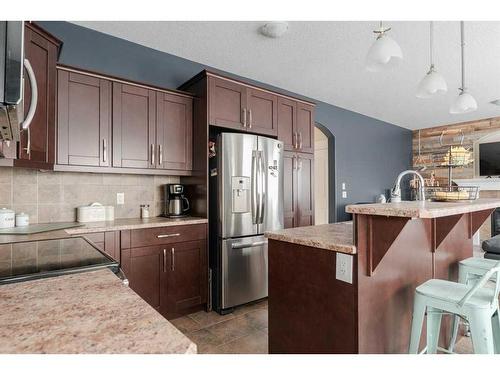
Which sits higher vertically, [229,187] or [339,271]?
[229,187]

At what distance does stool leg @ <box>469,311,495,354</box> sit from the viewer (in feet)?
4.51

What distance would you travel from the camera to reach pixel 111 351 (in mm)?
513

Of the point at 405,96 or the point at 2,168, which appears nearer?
the point at 2,168

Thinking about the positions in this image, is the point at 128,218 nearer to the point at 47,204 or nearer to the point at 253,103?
the point at 47,204

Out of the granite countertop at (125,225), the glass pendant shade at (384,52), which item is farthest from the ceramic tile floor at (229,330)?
the glass pendant shade at (384,52)

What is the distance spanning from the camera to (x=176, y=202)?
2953 millimetres

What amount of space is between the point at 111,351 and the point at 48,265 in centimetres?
69

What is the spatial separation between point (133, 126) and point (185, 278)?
144 cm

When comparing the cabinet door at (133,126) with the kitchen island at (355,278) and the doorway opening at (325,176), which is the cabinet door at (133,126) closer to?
the kitchen island at (355,278)

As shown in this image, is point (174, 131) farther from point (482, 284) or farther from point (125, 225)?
point (482, 284)

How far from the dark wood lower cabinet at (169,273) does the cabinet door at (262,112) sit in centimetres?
133

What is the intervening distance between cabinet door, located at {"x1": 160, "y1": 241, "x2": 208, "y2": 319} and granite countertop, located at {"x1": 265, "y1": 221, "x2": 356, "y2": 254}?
1.15 m

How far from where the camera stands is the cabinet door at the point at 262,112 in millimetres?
3121
